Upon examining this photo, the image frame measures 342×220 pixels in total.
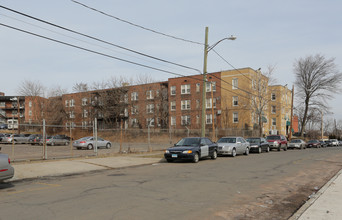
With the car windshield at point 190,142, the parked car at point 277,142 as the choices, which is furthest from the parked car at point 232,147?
the parked car at point 277,142

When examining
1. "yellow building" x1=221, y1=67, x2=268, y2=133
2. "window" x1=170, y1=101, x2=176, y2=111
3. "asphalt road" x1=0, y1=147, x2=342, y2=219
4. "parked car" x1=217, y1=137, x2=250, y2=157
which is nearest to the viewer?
"asphalt road" x1=0, y1=147, x2=342, y2=219

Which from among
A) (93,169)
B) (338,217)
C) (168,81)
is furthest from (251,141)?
(168,81)

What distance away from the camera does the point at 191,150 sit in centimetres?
1598

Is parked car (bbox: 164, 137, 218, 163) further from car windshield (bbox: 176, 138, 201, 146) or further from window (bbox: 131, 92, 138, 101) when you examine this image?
window (bbox: 131, 92, 138, 101)

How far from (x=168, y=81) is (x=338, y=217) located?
5309 centimetres

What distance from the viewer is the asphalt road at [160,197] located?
6.02 metres

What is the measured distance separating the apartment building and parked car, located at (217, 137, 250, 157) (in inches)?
1160

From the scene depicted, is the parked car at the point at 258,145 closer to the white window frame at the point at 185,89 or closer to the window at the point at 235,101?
the window at the point at 235,101

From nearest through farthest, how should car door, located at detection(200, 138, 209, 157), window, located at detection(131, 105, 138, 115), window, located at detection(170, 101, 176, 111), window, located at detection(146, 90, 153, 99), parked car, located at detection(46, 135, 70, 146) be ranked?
car door, located at detection(200, 138, 209, 157) < parked car, located at detection(46, 135, 70, 146) < window, located at detection(131, 105, 138, 115) < window, located at detection(146, 90, 153, 99) < window, located at detection(170, 101, 176, 111)

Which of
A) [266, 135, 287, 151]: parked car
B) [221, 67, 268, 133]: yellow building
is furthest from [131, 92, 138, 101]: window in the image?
[266, 135, 287, 151]: parked car

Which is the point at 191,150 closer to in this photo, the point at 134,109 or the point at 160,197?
the point at 160,197

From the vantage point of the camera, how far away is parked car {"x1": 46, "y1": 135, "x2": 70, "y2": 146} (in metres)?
33.7

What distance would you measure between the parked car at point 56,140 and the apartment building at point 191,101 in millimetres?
23683

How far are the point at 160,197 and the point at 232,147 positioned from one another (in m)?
14.4
